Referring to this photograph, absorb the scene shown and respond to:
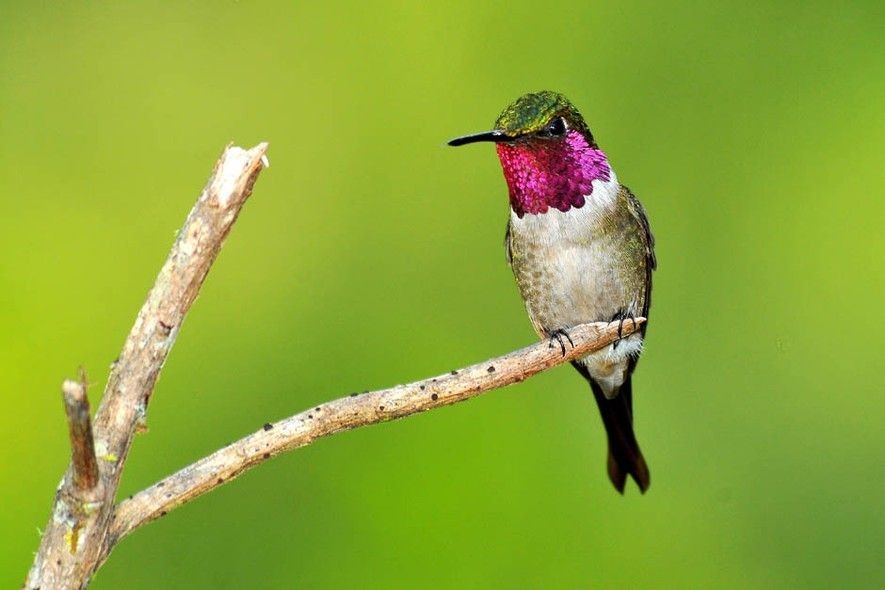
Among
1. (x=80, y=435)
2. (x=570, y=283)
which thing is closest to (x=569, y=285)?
(x=570, y=283)

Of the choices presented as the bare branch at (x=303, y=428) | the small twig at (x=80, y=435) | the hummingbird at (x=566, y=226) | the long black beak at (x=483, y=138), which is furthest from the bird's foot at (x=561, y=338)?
the small twig at (x=80, y=435)

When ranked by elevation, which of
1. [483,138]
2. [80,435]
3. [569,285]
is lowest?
[80,435]

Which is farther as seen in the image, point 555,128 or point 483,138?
point 555,128

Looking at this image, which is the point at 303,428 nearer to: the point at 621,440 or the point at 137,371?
the point at 137,371

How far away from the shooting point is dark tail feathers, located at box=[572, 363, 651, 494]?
295 centimetres

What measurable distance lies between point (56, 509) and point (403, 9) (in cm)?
296

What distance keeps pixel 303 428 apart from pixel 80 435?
15.4 inches

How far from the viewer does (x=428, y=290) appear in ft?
12.8

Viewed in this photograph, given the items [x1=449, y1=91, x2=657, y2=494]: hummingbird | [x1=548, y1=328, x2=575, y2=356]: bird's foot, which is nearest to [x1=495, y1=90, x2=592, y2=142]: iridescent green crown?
[x1=449, y1=91, x2=657, y2=494]: hummingbird

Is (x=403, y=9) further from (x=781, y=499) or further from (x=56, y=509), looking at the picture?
(x=56, y=509)

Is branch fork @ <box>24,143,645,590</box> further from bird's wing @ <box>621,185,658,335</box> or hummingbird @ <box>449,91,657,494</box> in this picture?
bird's wing @ <box>621,185,658,335</box>

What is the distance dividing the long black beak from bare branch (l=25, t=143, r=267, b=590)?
0.64 m

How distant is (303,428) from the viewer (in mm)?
1757

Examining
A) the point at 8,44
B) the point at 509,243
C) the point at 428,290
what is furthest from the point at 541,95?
the point at 8,44
